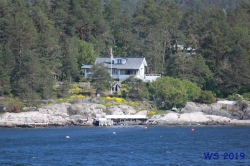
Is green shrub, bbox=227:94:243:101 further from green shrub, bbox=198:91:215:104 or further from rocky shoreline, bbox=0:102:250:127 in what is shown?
green shrub, bbox=198:91:215:104

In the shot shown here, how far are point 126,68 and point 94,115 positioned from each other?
49.0 ft

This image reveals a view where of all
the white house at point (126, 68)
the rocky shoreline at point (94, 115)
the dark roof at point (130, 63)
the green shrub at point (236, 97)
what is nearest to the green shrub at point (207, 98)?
the rocky shoreline at point (94, 115)

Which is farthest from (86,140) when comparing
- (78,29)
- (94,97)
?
(78,29)

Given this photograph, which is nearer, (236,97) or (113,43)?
(236,97)

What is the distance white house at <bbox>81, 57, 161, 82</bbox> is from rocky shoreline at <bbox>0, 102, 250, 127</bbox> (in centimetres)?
1193

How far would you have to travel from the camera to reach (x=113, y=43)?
101 metres

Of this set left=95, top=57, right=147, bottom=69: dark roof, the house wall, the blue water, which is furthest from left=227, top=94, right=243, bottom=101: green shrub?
left=95, top=57, right=147, bottom=69: dark roof

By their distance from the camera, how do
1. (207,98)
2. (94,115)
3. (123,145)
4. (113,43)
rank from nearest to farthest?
1. (123,145)
2. (94,115)
3. (207,98)
4. (113,43)

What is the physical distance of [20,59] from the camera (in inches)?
3159

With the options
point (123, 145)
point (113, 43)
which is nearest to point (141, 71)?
point (113, 43)

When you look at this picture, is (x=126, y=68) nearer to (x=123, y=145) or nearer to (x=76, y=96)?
(x=76, y=96)

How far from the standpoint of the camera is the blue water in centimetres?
4747

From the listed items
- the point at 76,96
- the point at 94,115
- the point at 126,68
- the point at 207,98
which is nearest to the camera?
the point at 94,115

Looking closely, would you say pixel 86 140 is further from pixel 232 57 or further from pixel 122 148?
pixel 232 57
